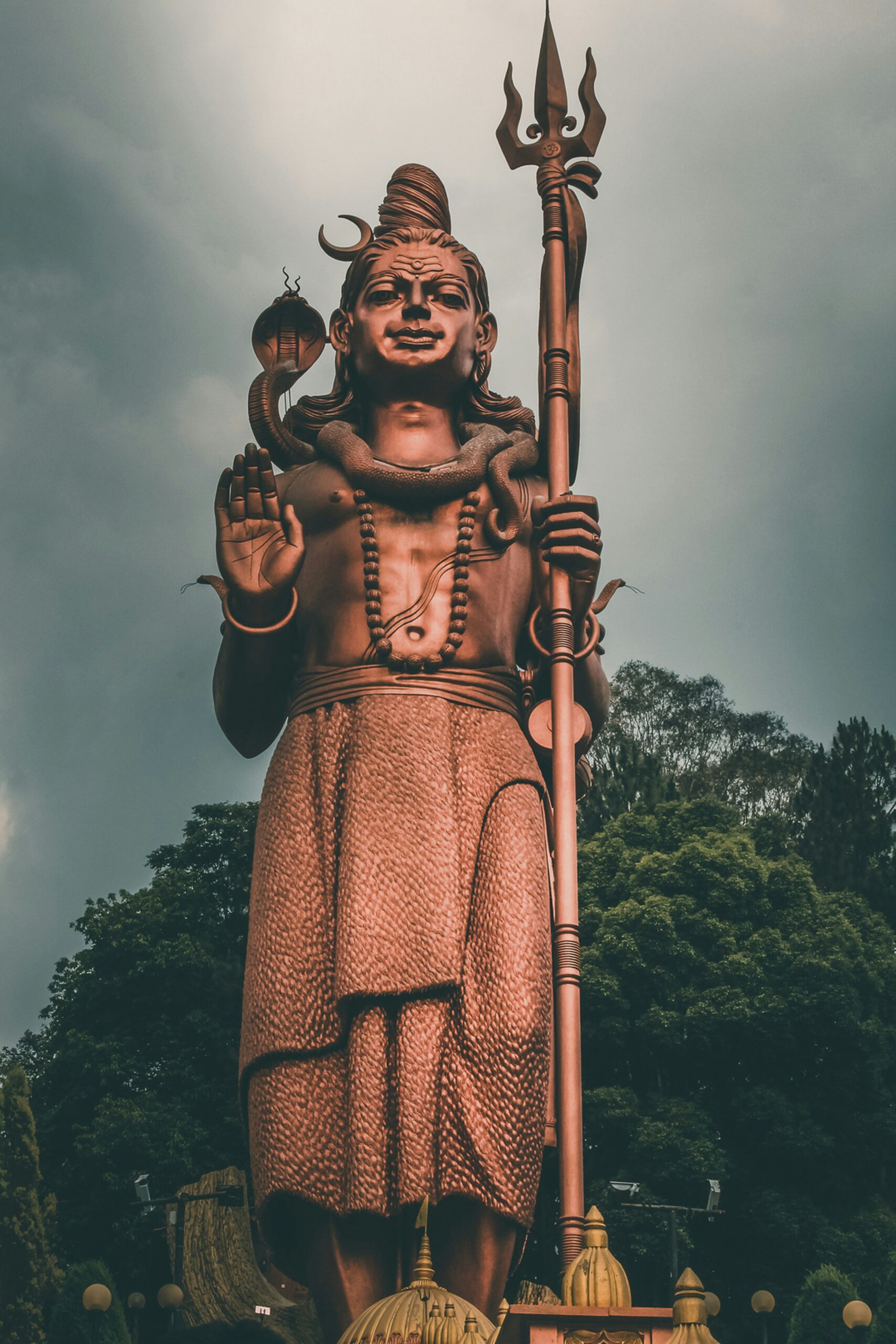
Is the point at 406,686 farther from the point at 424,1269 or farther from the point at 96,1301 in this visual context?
the point at 96,1301

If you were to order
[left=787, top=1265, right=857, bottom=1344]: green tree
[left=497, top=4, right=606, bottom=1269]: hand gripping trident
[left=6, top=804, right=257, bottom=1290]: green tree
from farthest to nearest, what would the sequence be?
[left=6, top=804, right=257, bottom=1290]: green tree
[left=787, top=1265, right=857, bottom=1344]: green tree
[left=497, top=4, right=606, bottom=1269]: hand gripping trident

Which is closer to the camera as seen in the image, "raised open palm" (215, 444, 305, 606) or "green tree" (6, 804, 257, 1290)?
"raised open palm" (215, 444, 305, 606)

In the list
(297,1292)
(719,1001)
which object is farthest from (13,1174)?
(297,1292)

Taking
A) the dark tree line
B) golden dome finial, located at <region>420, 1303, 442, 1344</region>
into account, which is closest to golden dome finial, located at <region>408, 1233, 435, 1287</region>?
golden dome finial, located at <region>420, 1303, 442, 1344</region>

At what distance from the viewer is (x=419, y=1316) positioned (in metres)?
5.52

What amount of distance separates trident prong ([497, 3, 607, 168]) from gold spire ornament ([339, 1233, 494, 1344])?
595 centimetres

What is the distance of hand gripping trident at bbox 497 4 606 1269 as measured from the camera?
723 centimetres

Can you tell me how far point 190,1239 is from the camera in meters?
21.0

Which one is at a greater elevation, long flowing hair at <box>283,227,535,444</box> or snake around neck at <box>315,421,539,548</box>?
long flowing hair at <box>283,227,535,444</box>

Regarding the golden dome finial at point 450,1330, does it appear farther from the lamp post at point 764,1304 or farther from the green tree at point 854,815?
the green tree at point 854,815

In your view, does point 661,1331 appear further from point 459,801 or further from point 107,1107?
point 107,1107

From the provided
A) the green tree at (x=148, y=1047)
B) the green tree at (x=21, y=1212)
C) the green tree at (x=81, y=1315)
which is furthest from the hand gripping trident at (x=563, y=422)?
the green tree at (x=148, y=1047)

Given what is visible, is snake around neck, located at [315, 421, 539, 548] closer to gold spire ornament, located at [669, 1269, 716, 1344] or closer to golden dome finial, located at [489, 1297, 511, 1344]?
golden dome finial, located at [489, 1297, 511, 1344]

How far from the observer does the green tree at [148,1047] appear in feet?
84.0
